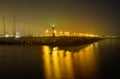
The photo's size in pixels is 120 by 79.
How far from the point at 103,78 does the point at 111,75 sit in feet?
5.48

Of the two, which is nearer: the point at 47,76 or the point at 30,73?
the point at 47,76

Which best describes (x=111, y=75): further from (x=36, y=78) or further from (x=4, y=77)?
(x=4, y=77)

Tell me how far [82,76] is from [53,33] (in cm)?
10806

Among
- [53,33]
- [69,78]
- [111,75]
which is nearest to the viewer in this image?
[69,78]

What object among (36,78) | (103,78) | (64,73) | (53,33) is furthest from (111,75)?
(53,33)

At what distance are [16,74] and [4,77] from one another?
5.72 ft

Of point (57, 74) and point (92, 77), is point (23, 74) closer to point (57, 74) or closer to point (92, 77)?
point (57, 74)

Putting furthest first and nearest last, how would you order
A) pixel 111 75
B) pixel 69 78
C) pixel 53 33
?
pixel 53 33
pixel 111 75
pixel 69 78

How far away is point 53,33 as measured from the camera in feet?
424

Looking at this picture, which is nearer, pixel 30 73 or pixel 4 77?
pixel 4 77

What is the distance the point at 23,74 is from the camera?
23000 millimetres

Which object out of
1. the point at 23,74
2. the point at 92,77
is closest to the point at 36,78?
the point at 23,74

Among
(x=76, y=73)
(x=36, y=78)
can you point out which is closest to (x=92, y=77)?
(x=76, y=73)

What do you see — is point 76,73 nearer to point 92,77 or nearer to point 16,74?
point 92,77
